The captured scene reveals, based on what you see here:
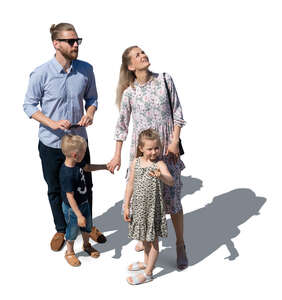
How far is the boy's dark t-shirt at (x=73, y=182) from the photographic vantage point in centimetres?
598

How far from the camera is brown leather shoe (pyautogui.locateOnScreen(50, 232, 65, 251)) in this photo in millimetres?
6896

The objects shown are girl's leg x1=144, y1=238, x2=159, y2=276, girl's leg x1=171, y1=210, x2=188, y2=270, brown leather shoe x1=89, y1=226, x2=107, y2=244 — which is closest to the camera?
girl's leg x1=144, y1=238, x2=159, y2=276

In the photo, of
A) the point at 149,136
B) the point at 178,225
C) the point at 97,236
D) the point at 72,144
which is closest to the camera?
the point at 149,136

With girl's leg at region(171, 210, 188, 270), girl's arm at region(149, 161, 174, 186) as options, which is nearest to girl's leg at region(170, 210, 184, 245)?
girl's leg at region(171, 210, 188, 270)

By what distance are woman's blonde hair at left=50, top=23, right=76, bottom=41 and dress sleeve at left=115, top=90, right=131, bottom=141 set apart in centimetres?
95

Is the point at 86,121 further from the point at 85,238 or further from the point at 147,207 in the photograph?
the point at 85,238

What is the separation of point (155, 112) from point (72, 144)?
98cm

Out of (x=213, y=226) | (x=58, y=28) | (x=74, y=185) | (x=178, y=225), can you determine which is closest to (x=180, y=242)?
(x=178, y=225)

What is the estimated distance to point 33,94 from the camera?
6.26 metres

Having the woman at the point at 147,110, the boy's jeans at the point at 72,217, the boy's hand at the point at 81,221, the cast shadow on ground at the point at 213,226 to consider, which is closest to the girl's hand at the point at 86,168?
the woman at the point at 147,110

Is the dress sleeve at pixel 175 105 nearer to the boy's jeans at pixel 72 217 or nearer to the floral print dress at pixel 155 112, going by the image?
the floral print dress at pixel 155 112

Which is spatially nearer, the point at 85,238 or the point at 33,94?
the point at 33,94

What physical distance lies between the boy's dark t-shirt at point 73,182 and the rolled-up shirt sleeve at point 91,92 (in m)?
0.92

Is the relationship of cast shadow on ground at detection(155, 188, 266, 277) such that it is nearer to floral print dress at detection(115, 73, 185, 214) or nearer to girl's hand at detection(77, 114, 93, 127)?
floral print dress at detection(115, 73, 185, 214)
